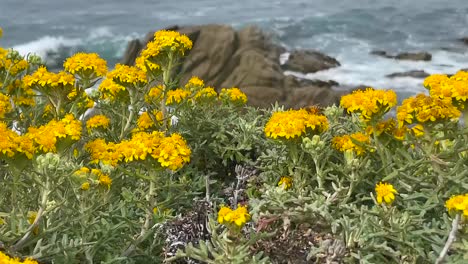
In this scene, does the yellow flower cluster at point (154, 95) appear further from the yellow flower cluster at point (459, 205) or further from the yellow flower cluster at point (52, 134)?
the yellow flower cluster at point (459, 205)

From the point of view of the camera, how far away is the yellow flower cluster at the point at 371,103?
2.91 m

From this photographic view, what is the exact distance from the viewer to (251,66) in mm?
17125

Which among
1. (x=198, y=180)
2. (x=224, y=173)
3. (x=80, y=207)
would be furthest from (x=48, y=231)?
(x=224, y=173)

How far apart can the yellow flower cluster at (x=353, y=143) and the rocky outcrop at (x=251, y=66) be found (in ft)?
Result: 38.2

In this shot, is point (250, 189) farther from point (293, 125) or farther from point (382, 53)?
point (382, 53)

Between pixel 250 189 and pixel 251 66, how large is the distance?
1409 centimetres

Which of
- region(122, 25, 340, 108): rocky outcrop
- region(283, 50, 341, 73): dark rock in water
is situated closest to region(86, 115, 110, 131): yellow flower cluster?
region(122, 25, 340, 108): rocky outcrop

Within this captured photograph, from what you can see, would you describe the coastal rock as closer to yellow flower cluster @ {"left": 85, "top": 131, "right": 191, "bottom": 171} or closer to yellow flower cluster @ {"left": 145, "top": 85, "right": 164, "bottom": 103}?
yellow flower cluster @ {"left": 145, "top": 85, "right": 164, "bottom": 103}

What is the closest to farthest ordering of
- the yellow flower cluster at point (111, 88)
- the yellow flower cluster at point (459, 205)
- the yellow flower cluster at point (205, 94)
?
1. the yellow flower cluster at point (459, 205)
2. the yellow flower cluster at point (111, 88)
3. the yellow flower cluster at point (205, 94)

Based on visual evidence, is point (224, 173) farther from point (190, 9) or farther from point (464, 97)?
point (190, 9)

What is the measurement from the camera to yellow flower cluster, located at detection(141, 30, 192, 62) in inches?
145

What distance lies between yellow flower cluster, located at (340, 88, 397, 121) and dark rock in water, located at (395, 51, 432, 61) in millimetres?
18985

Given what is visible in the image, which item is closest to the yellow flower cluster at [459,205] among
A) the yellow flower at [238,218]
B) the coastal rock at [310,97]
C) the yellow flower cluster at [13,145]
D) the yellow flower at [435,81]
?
the yellow flower at [238,218]

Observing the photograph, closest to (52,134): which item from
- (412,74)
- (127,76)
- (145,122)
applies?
(127,76)
